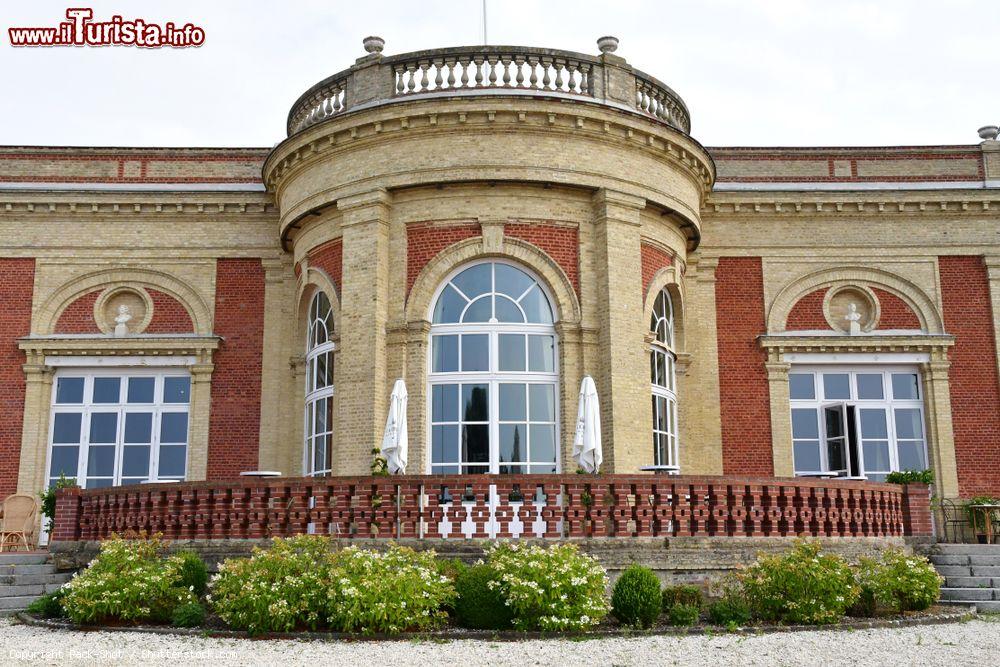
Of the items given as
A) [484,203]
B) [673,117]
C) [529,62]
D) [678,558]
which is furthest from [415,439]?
[673,117]

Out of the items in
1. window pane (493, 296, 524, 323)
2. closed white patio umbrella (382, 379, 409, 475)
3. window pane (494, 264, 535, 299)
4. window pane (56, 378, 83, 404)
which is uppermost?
window pane (494, 264, 535, 299)

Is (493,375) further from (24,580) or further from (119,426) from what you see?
(119,426)

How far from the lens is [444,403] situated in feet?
52.6

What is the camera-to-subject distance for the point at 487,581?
10406mm

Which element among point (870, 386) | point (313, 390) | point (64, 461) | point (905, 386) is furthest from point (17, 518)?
point (905, 386)

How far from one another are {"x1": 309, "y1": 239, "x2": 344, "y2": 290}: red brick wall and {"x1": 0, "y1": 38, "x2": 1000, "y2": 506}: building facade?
2.0 inches

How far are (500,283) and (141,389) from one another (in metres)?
7.89

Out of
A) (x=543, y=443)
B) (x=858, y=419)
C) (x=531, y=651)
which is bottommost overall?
(x=531, y=651)

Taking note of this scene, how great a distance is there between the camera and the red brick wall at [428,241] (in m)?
16.4

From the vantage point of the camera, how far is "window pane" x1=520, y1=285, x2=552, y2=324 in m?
16.4

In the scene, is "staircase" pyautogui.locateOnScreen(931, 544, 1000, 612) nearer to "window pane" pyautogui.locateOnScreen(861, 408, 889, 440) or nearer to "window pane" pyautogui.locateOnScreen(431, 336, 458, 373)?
"window pane" pyautogui.locateOnScreen(861, 408, 889, 440)

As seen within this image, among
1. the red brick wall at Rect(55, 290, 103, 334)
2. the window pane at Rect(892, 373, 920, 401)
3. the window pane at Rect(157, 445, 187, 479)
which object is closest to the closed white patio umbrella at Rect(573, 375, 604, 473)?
the window pane at Rect(892, 373, 920, 401)

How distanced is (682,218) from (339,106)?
20.4ft

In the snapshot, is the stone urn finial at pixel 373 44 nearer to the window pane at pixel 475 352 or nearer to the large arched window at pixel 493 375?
the large arched window at pixel 493 375
